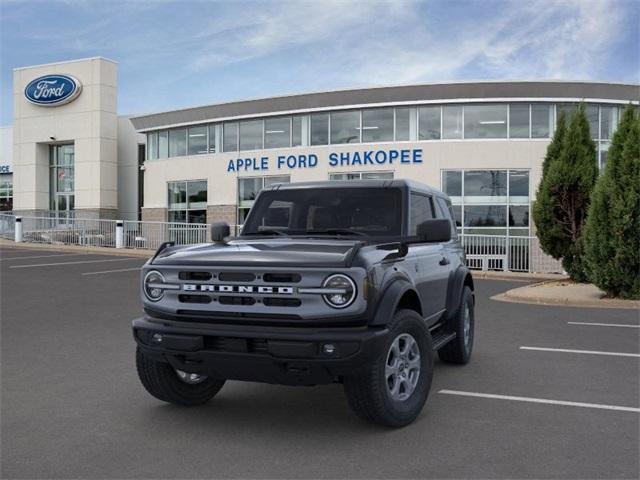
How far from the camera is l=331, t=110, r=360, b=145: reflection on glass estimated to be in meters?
27.0

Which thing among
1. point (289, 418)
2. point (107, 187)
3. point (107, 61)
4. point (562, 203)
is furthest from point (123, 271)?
point (107, 61)

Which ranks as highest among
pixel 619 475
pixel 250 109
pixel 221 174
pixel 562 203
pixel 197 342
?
pixel 250 109

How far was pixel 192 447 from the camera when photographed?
13.9 ft

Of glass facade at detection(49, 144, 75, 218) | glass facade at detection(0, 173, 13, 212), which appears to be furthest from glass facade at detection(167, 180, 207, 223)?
glass facade at detection(0, 173, 13, 212)

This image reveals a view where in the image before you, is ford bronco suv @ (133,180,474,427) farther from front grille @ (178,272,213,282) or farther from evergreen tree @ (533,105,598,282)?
evergreen tree @ (533,105,598,282)

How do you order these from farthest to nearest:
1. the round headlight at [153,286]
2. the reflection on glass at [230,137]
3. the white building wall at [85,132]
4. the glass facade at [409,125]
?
the white building wall at [85,132], the reflection on glass at [230,137], the glass facade at [409,125], the round headlight at [153,286]

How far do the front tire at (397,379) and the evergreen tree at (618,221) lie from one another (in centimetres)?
918

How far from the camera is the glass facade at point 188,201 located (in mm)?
30994

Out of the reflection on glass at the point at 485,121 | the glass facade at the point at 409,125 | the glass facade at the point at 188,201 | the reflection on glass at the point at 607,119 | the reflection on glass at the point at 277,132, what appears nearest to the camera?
the glass facade at the point at 409,125

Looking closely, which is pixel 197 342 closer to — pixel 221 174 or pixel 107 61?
pixel 221 174

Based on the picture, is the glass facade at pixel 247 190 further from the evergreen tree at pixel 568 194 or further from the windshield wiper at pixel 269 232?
the windshield wiper at pixel 269 232

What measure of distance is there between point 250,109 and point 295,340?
26039mm

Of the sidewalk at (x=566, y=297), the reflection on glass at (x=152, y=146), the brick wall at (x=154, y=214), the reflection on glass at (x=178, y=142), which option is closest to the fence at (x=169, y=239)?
the brick wall at (x=154, y=214)

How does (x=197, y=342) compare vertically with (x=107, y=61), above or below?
below
